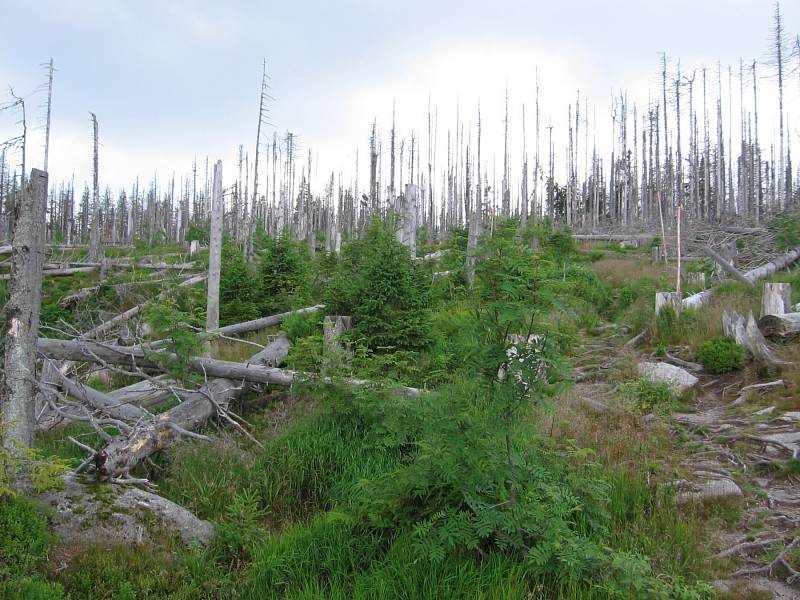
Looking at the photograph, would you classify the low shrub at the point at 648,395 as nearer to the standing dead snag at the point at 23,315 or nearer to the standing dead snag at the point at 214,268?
the standing dead snag at the point at 23,315

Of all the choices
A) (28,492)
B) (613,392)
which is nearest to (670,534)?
(613,392)

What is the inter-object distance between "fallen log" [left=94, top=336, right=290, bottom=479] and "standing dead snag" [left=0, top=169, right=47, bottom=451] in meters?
0.74

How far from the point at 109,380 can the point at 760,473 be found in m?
9.80

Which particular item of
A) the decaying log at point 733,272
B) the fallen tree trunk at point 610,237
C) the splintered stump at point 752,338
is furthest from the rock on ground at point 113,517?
the fallen tree trunk at point 610,237

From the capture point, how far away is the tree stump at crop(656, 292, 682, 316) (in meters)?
9.84

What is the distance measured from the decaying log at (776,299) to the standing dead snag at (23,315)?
32.7 feet

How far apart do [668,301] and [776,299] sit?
1.73 m

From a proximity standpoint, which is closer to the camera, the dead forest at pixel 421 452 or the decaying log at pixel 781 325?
the dead forest at pixel 421 452

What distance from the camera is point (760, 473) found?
4.83 meters

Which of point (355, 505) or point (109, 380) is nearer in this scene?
point (355, 505)

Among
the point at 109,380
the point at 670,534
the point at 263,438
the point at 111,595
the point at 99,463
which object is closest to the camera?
the point at 111,595

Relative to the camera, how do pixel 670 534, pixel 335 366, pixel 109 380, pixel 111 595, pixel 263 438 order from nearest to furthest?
pixel 111 595 → pixel 670 534 → pixel 335 366 → pixel 263 438 → pixel 109 380

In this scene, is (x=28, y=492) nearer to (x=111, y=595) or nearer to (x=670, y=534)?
(x=111, y=595)

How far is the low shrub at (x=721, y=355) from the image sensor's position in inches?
298
